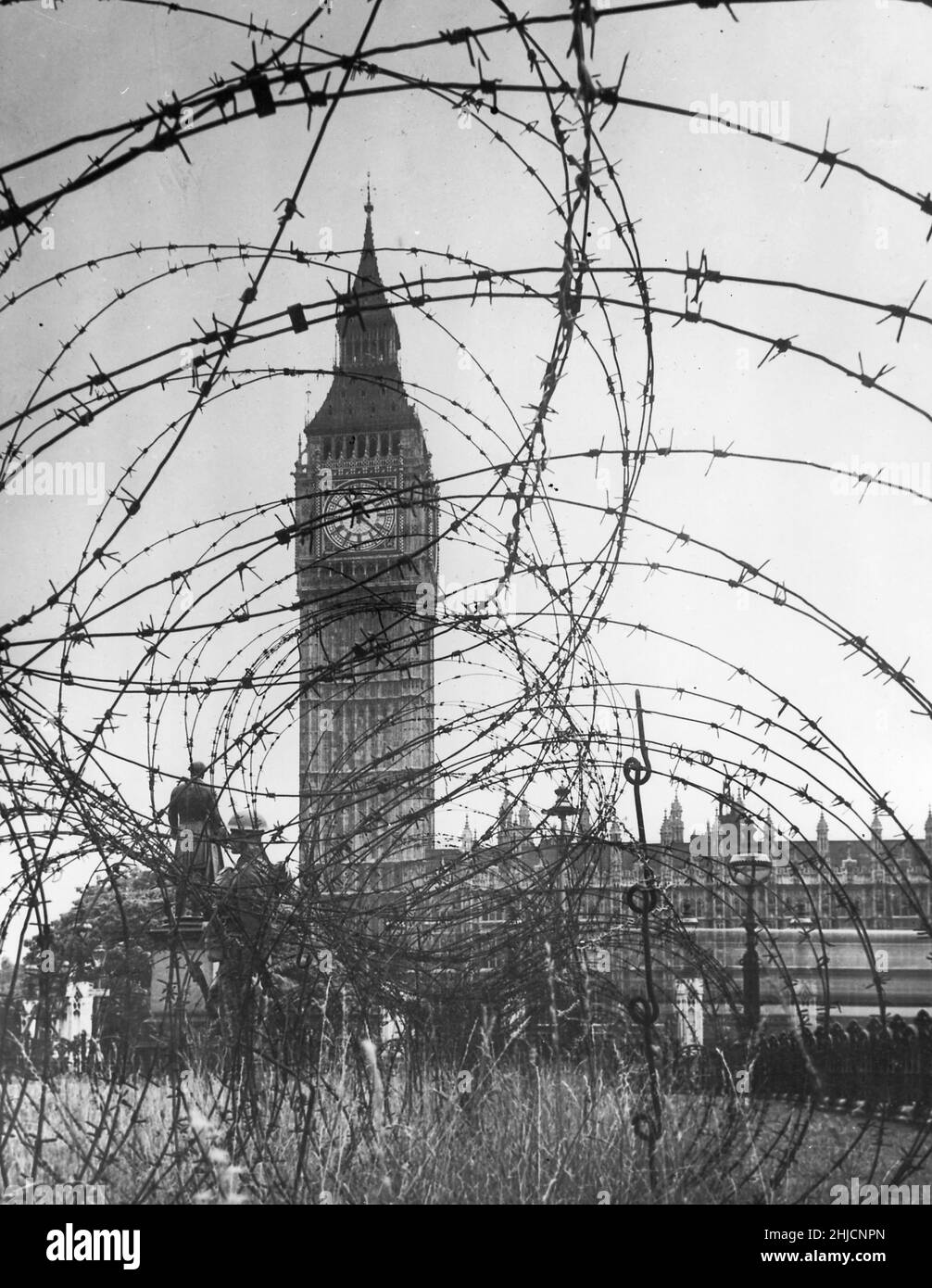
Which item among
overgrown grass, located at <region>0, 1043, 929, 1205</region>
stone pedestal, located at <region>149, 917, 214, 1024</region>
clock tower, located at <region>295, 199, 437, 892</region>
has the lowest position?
overgrown grass, located at <region>0, 1043, 929, 1205</region>

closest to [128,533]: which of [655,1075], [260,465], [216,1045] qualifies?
[260,465]

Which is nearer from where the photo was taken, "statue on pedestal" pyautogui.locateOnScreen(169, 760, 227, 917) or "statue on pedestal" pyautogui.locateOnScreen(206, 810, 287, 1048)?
"statue on pedestal" pyautogui.locateOnScreen(206, 810, 287, 1048)

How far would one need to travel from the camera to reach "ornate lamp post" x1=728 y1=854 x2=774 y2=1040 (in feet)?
15.8

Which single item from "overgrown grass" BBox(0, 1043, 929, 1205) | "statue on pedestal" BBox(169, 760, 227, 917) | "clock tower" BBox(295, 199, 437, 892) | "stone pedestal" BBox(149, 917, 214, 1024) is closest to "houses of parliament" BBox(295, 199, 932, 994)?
"clock tower" BBox(295, 199, 437, 892)

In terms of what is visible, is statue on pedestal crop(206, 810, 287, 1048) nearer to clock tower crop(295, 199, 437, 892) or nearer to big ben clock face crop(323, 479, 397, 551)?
clock tower crop(295, 199, 437, 892)

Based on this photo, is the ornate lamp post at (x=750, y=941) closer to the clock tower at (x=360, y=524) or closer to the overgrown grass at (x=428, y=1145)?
the overgrown grass at (x=428, y=1145)

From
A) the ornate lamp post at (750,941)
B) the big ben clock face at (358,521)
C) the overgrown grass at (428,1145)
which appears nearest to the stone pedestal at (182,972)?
the overgrown grass at (428,1145)

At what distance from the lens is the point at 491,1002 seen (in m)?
5.00

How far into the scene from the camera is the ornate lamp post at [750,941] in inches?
189


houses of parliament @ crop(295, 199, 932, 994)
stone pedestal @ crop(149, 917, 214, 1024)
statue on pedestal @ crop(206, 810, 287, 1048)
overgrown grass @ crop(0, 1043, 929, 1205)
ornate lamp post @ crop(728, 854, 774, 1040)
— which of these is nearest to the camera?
overgrown grass @ crop(0, 1043, 929, 1205)

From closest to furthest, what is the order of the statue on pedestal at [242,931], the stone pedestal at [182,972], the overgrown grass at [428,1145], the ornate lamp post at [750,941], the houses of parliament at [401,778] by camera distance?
the overgrown grass at [428,1145] < the stone pedestal at [182,972] < the statue on pedestal at [242,931] < the houses of parliament at [401,778] < the ornate lamp post at [750,941]

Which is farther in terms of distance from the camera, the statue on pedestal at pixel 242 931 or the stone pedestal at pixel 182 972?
the statue on pedestal at pixel 242 931

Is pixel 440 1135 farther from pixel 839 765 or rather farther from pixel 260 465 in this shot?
pixel 260 465
